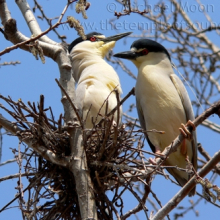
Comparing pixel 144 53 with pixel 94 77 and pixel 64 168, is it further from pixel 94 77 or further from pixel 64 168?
pixel 64 168

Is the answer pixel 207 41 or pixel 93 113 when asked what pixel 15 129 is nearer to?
pixel 93 113

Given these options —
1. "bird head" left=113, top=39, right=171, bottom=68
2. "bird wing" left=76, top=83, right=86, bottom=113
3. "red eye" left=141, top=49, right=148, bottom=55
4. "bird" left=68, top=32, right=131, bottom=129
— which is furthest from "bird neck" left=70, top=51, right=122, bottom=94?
"red eye" left=141, top=49, right=148, bottom=55

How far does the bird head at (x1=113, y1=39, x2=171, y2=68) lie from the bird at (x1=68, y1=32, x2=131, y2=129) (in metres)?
0.29

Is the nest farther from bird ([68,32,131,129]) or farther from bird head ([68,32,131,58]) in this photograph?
bird head ([68,32,131,58])

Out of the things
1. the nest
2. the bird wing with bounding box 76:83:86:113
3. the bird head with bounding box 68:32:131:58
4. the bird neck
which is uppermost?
the bird head with bounding box 68:32:131:58

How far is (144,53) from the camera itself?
17.3ft

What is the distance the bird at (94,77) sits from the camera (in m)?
4.46

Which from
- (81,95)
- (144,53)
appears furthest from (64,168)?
(144,53)

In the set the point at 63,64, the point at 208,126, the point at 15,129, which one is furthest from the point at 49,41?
the point at 208,126

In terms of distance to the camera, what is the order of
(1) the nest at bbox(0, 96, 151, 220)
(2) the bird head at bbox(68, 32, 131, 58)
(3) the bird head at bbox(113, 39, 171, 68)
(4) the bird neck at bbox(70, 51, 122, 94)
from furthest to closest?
(2) the bird head at bbox(68, 32, 131, 58) → (3) the bird head at bbox(113, 39, 171, 68) → (4) the bird neck at bbox(70, 51, 122, 94) → (1) the nest at bbox(0, 96, 151, 220)

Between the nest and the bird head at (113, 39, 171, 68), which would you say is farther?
the bird head at (113, 39, 171, 68)

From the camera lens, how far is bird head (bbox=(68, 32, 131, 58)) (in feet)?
17.9

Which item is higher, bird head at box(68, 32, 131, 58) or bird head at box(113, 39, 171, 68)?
bird head at box(68, 32, 131, 58)

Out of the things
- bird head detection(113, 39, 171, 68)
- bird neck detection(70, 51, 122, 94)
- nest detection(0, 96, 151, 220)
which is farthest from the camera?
bird head detection(113, 39, 171, 68)
